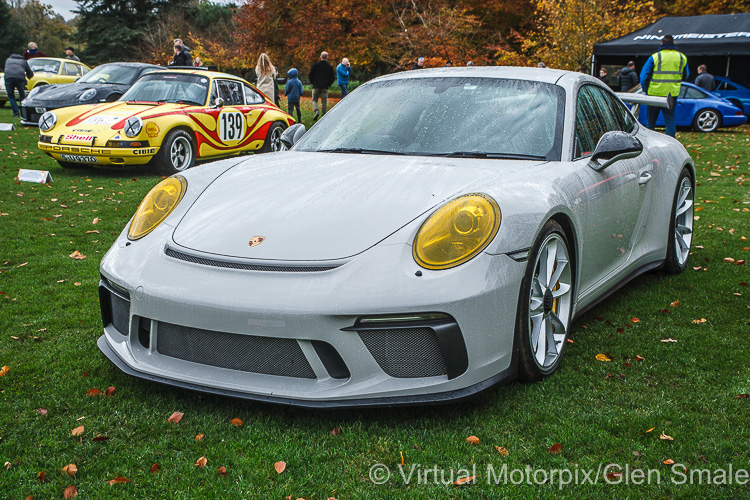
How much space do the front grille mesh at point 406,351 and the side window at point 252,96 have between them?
9.17m

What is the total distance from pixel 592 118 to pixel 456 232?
1735mm

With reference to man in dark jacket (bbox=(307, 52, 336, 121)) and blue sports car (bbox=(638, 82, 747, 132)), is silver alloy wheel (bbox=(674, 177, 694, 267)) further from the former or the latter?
man in dark jacket (bbox=(307, 52, 336, 121))

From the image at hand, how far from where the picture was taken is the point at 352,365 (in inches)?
100

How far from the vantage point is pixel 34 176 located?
8711 millimetres

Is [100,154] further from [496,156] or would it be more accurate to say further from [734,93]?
[734,93]

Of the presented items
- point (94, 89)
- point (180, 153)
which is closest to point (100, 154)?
point (180, 153)

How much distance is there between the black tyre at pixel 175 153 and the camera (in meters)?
9.51

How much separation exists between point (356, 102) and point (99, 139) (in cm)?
594

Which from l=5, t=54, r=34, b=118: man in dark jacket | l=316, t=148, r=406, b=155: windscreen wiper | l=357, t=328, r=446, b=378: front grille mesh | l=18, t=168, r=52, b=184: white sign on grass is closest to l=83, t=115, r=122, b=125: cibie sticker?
l=18, t=168, r=52, b=184: white sign on grass

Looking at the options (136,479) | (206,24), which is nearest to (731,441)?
(136,479)

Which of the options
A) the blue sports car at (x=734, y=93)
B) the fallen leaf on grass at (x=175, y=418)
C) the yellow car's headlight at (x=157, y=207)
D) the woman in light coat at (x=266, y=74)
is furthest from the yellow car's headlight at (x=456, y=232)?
the blue sports car at (x=734, y=93)

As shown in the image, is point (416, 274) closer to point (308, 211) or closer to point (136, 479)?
point (308, 211)

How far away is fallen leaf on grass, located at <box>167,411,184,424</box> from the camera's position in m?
2.73

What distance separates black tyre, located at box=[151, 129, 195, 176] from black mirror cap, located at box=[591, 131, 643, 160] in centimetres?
687
